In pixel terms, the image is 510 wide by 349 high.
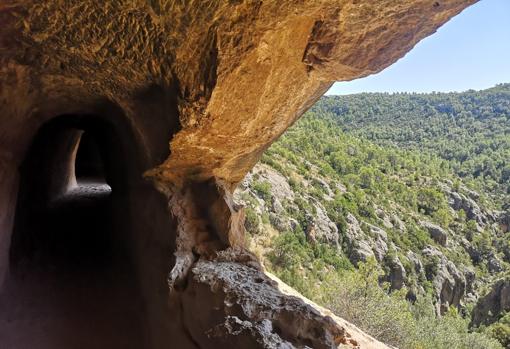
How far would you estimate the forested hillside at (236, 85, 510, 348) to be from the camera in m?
17.0

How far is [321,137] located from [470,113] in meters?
34.5

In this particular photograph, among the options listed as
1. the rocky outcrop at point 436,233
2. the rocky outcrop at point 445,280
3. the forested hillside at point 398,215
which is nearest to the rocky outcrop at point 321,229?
the forested hillside at point 398,215

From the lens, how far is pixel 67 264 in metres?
5.14

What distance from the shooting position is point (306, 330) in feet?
7.57

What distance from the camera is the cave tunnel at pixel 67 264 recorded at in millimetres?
3879

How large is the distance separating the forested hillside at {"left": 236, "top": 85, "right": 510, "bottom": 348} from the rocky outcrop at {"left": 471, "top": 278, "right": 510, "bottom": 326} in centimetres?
11

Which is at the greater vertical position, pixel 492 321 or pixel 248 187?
pixel 248 187

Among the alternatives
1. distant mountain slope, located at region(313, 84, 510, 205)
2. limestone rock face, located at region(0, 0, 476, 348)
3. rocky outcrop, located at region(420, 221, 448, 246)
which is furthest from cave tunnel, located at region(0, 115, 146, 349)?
distant mountain slope, located at region(313, 84, 510, 205)

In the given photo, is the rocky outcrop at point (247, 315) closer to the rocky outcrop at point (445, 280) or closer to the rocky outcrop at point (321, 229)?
the rocky outcrop at point (321, 229)

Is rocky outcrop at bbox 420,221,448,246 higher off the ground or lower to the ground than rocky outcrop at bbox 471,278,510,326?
higher

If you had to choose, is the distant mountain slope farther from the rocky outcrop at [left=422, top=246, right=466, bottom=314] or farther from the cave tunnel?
the cave tunnel

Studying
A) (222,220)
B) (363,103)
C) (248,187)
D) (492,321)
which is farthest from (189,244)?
(363,103)

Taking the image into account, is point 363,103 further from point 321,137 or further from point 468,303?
point 468,303

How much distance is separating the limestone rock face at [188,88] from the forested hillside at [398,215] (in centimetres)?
1107
